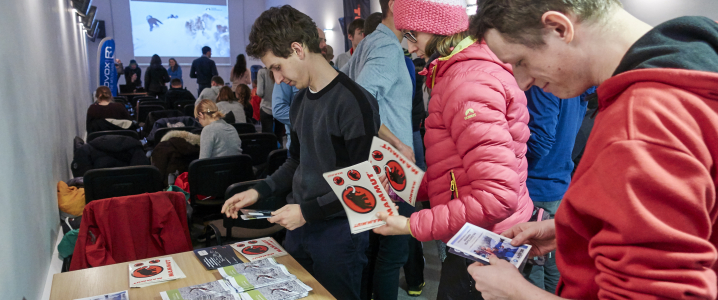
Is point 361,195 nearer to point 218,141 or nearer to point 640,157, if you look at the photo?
point 640,157

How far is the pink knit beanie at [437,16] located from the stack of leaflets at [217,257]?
1.08 metres

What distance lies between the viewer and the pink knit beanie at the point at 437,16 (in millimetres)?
1442

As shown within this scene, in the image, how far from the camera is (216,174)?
133 inches

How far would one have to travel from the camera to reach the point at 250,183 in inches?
96.3

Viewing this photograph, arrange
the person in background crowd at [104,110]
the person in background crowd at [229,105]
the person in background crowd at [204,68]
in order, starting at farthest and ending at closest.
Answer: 1. the person in background crowd at [204,68]
2. the person in background crowd at [229,105]
3. the person in background crowd at [104,110]

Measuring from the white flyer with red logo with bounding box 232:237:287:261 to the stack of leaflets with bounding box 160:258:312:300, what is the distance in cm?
11

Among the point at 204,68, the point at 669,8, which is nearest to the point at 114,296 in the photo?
the point at 669,8

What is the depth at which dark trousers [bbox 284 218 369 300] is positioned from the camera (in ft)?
5.09

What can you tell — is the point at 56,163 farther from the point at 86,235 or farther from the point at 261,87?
the point at 261,87

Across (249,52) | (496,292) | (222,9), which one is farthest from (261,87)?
(222,9)

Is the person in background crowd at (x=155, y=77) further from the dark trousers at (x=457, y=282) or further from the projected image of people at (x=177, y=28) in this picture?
the dark trousers at (x=457, y=282)

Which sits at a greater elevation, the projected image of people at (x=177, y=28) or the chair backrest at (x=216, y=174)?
the projected image of people at (x=177, y=28)

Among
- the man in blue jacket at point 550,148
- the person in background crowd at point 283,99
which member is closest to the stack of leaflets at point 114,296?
the man in blue jacket at point 550,148

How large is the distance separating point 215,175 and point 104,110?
2.95 m
